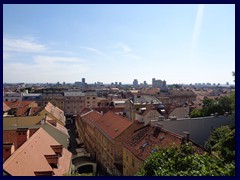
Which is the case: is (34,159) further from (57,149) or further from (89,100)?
Answer: (89,100)

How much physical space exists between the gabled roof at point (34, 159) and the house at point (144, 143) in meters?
4.86

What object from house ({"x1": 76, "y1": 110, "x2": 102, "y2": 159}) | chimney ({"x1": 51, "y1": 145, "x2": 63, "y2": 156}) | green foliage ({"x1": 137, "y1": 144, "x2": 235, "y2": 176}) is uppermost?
green foliage ({"x1": 137, "y1": 144, "x2": 235, "y2": 176})

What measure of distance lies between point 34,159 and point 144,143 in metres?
8.53

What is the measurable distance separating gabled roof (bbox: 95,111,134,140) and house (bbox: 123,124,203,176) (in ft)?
11.9

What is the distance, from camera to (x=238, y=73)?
20.4 feet

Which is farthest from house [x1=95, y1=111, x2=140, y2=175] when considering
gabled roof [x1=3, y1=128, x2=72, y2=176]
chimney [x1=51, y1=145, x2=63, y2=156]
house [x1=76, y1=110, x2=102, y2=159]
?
chimney [x1=51, y1=145, x2=63, y2=156]

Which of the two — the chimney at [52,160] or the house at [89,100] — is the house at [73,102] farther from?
the chimney at [52,160]

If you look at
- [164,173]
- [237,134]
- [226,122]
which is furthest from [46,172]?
[226,122]

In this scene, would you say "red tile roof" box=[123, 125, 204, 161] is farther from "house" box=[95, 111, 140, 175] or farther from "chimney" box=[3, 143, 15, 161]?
"chimney" box=[3, 143, 15, 161]

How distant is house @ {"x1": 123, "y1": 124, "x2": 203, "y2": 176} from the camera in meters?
18.5

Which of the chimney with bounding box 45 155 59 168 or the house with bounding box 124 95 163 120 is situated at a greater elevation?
the house with bounding box 124 95 163 120

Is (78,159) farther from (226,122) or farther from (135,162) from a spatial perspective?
(226,122)

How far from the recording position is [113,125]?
2978 cm

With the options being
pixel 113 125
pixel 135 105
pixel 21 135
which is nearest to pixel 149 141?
pixel 21 135
